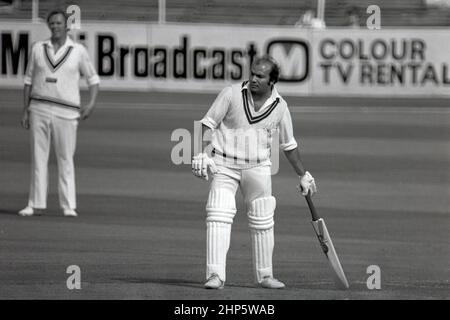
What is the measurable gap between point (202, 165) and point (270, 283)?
95 centimetres

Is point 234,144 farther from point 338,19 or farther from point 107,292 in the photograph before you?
point 338,19

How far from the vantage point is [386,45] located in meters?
24.7

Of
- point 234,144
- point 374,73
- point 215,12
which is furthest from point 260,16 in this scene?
point 234,144

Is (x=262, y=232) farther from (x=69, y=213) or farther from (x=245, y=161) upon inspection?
(x=69, y=213)

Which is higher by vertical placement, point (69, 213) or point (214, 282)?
point (69, 213)

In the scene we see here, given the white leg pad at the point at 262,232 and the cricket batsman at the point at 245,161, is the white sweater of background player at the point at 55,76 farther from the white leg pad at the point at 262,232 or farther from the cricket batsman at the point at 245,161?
the white leg pad at the point at 262,232

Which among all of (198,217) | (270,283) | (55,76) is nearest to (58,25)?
(55,76)

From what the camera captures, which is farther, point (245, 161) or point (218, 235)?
point (245, 161)

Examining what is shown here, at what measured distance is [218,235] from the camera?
340 inches

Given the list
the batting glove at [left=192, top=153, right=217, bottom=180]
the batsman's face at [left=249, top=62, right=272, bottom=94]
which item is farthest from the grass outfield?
the batsman's face at [left=249, top=62, right=272, bottom=94]

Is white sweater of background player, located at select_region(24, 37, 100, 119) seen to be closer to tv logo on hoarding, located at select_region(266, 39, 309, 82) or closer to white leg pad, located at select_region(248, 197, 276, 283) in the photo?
white leg pad, located at select_region(248, 197, 276, 283)

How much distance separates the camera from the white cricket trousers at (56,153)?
40.8ft
